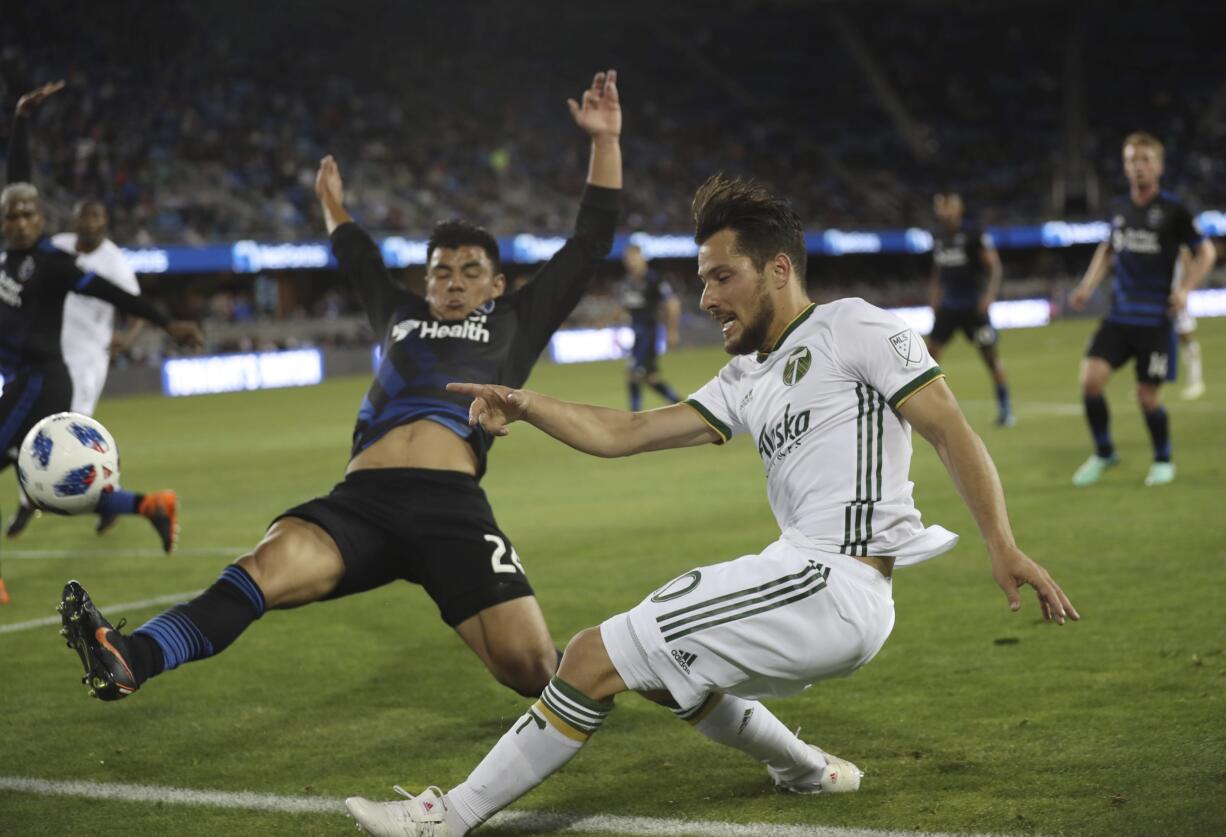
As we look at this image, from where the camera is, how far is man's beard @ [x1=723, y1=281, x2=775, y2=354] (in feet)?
12.7

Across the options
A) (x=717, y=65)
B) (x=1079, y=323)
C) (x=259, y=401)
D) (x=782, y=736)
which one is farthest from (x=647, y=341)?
(x=717, y=65)

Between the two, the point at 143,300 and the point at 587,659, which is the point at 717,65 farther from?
the point at 587,659

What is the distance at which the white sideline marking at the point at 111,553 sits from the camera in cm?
957

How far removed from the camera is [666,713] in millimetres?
5438

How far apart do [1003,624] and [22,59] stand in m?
31.8

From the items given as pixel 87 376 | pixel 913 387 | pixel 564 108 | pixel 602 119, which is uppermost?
pixel 564 108

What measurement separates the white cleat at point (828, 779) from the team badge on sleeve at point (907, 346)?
4.18ft

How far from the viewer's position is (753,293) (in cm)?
386

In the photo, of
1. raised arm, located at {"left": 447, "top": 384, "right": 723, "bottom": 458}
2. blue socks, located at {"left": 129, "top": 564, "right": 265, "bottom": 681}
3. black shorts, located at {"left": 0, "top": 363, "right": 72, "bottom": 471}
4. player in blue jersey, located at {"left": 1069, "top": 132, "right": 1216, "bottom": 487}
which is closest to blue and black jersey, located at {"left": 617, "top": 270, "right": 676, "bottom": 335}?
player in blue jersey, located at {"left": 1069, "top": 132, "right": 1216, "bottom": 487}

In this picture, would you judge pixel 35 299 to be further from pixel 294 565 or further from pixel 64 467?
pixel 294 565

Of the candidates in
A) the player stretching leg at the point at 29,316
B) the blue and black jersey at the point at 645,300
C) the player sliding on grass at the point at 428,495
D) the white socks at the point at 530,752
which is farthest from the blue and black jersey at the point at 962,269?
the white socks at the point at 530,752

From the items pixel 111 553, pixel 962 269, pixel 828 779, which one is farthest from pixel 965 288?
pixel 828 779

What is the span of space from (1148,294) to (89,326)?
746cm

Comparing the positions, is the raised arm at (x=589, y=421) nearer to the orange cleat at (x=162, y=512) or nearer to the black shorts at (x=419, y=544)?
the black shorts at (x=419, y=544)
